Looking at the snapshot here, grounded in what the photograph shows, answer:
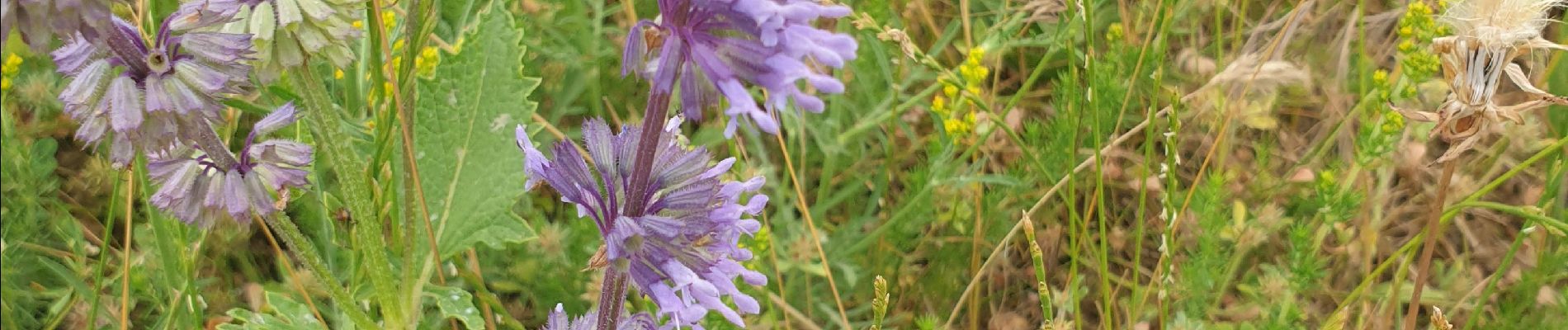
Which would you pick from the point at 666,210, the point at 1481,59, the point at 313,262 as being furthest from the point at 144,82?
the point at 1481,59

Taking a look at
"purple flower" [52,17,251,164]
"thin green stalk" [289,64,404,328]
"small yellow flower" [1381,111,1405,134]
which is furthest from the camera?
"small yellow flower" [1381,111,1405,134]

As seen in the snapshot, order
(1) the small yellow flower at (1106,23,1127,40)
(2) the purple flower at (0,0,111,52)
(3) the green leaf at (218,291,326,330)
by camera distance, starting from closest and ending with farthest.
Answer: (2) the purple flower at (0,0,111,52)
(3) the green leaf at (218,291,326,330)
(1) the small yellow flower at (1106,23,1127,40)

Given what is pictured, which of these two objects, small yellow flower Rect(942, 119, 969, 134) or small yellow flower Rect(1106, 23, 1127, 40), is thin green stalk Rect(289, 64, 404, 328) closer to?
small yellow flower Rect(942, 119, 969, 134)

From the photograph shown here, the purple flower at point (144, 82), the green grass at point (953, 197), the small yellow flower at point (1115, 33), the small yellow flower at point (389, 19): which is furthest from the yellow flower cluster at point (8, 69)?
the small yellow flower at point (1115, 33)

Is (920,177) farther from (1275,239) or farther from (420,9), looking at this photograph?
(420,9)

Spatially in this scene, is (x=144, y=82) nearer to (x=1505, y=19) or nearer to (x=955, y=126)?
(x=955, y=126)

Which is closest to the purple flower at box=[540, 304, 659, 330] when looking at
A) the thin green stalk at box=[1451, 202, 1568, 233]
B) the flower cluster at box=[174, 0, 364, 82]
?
Answer: the flower cluster at box=[174, 0, 364, 82]
